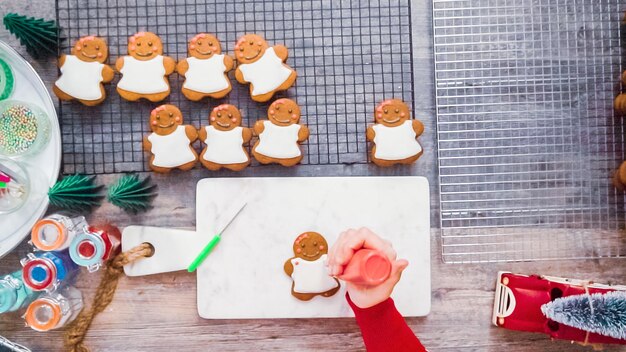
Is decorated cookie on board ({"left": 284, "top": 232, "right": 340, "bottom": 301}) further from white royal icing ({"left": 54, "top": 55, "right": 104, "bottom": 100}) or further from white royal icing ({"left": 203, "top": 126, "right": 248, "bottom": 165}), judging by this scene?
white royal icing ({"left": 54, "top": 55, "right": 104, "bottom": 100})

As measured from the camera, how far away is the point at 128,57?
110 centimetres

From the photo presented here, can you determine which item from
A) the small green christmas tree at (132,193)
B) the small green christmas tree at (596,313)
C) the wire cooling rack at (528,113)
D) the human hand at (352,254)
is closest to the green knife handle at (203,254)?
the small green christmas tree at (132,193)

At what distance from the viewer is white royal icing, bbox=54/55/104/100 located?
3.63 feet

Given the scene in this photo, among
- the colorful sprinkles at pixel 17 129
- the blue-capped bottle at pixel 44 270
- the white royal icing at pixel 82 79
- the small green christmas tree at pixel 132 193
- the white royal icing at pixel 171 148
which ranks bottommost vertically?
the blue-capped bottle at pixel 44 270

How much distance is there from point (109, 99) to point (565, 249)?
3.05 ft

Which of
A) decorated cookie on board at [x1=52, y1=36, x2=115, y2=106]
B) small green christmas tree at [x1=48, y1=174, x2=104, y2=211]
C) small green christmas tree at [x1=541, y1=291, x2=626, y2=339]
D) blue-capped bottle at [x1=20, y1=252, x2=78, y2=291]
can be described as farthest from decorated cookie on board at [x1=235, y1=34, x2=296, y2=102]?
small green christmas tree at [x1=541, y1=291, x2=626, y2=339]

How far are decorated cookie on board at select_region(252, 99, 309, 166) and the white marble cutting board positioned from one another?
→ 0.07 metres

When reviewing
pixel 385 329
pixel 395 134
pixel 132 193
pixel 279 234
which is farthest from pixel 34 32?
pixel 385 329

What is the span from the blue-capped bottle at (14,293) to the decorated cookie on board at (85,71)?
14.1 inches

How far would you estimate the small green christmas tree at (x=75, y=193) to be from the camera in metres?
1.09

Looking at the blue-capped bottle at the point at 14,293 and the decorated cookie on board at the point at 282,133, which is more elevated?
the decorated cookie on board at the point at 282,133

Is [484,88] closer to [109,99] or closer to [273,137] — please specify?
[273,137]

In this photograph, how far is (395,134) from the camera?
1099 mm

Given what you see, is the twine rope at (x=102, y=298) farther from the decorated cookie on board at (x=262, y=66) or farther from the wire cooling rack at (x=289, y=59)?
the decorated cookie on board at (x=262, y=66)
